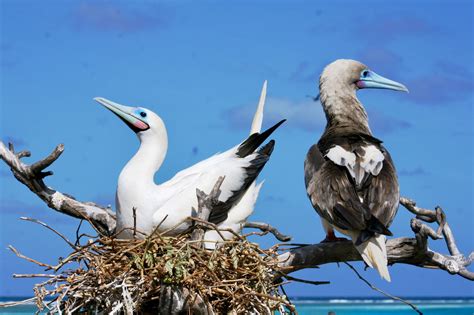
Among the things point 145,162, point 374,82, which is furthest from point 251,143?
point 374,82

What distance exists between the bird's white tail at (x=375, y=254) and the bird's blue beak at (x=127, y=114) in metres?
2.31

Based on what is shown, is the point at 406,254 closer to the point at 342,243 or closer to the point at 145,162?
the point at 342,243

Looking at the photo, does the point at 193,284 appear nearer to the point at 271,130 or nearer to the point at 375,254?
the point at 375,254

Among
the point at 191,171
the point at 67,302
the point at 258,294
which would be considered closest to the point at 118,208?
the point at 191,171

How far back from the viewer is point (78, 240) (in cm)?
714

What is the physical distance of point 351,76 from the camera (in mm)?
9609

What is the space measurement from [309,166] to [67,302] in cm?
249

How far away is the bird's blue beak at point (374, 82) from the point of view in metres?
9.78

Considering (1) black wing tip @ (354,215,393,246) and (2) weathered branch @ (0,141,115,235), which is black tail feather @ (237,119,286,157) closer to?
(2) weathered branch @ (0,141,115,235)

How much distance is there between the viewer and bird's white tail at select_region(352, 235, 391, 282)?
24.4 feet

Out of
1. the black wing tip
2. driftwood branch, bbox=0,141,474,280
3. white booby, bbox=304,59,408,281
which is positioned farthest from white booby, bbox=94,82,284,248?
the black wing tip

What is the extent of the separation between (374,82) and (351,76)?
16.2 inches

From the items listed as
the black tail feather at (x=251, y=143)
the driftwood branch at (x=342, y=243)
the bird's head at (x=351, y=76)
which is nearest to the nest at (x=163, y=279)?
the driftwood branch at (x=342, y=243)

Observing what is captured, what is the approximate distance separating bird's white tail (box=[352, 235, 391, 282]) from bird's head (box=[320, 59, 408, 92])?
239 cm
